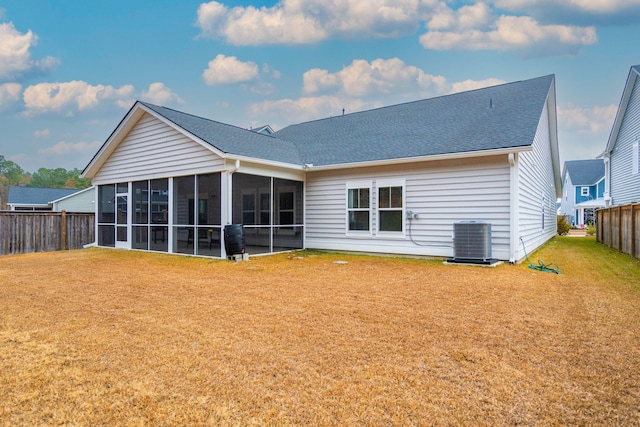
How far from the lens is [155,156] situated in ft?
36.8

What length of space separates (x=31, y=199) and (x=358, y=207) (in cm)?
3354

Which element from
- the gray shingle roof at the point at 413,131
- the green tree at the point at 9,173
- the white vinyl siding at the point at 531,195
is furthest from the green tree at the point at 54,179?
the white vinyl siding at the point at 531,195

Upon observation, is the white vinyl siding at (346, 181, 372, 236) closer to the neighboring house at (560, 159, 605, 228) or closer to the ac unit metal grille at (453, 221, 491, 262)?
the ac unit metal grille at (453, 221, 491, 262)

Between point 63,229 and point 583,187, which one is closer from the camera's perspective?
point 63,229

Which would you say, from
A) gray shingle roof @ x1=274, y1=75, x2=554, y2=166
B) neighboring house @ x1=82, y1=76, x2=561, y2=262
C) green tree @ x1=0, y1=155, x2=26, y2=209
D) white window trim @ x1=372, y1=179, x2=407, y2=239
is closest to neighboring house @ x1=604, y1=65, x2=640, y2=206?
neighboring house @ x1=82, y1=76, x2=561, y2=262

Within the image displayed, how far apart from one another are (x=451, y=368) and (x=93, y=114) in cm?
2838

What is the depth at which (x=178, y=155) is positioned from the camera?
34.5ft

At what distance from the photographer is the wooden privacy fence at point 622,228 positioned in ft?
30.2

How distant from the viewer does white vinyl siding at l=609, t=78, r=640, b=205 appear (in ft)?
42.4

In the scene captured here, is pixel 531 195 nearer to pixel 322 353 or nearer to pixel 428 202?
pixel 428 202

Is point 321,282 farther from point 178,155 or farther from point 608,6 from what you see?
point 608,6

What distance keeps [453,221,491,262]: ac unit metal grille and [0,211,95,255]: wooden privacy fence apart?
525 inches

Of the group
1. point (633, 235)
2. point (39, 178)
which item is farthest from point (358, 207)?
point (39, 178)

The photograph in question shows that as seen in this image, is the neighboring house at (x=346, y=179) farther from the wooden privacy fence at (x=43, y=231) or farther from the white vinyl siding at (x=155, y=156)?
the wooden privacy fence at (x=43, y=231)
